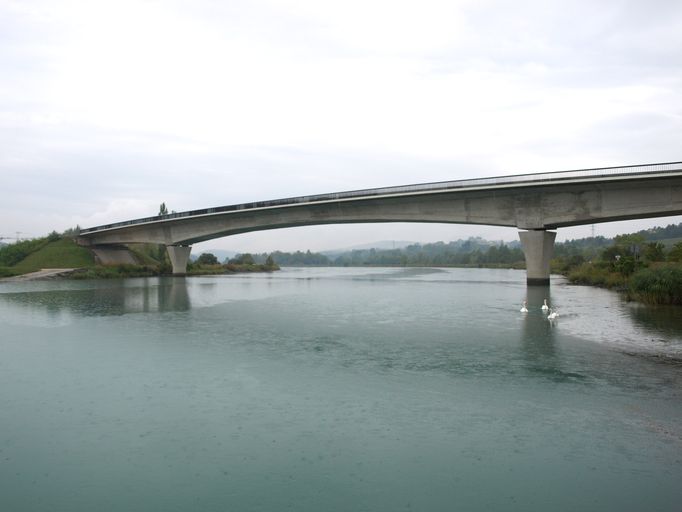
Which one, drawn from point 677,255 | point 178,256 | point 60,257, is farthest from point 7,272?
point 677,255

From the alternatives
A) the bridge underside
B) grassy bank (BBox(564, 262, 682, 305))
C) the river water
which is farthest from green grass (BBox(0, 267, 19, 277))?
grassy bank (BBox(564, 262, 682, 305))

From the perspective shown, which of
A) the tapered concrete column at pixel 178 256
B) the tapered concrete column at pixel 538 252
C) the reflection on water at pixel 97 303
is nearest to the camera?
the reflection on water at pixel 97 303

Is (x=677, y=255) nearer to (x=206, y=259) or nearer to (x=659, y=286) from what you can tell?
(x=659, y=286)

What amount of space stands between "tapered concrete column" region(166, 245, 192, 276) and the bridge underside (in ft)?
32.0

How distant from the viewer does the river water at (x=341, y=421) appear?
676cm

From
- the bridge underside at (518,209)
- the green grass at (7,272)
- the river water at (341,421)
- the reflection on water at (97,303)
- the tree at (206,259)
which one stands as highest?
the bridge underside at (518,209)

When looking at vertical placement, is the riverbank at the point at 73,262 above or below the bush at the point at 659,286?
above

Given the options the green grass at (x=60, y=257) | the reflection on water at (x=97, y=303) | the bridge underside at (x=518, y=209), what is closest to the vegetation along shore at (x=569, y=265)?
the green grass at (x=60, y=257)

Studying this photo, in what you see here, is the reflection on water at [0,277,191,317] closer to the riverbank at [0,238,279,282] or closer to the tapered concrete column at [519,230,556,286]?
the riverbank at [0,238,279,282]

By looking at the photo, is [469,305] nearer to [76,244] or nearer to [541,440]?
[541,440]

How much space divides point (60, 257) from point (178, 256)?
59.1ft

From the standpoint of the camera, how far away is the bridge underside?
37750mm

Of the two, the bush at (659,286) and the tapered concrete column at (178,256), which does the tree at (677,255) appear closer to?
the bush at (659,286)

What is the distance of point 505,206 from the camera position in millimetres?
44500
